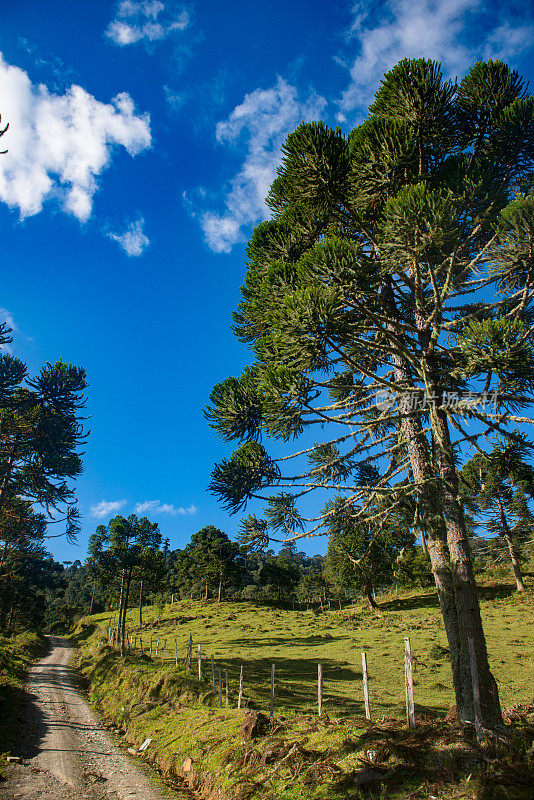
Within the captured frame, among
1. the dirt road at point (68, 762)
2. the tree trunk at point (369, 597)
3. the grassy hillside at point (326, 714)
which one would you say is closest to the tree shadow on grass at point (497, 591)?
the grassy hillside at point (326, 714)

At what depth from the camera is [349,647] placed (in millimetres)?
24609

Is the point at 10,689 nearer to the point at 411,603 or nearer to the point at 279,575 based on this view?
the point at 411,603

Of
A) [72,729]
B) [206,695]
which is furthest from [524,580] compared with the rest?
[72,729]

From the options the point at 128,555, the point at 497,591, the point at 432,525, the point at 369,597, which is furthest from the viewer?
the point at 369,597

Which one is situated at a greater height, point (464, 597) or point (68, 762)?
point (464, 597)

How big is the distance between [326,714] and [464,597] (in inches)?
187

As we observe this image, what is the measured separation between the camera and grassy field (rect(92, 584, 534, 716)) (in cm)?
1414

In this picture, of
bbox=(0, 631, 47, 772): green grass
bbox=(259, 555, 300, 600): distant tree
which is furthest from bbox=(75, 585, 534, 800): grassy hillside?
bbox=(259, 555, 300, 600): distant tree

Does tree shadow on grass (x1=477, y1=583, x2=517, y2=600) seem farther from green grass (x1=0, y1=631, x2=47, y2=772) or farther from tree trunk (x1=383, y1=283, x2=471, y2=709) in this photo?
green grass (x1=0, y1=631, x2=47, y2=772)

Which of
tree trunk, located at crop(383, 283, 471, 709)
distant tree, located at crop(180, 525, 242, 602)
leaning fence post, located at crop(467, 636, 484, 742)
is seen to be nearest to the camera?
leaning fence post, located at crop(467, 636, 484, 742)

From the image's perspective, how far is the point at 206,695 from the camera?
11750 millimetres

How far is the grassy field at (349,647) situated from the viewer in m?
14.1

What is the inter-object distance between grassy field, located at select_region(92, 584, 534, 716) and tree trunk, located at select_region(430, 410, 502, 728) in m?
6.01

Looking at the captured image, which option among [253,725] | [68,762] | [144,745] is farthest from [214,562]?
[253,725]
